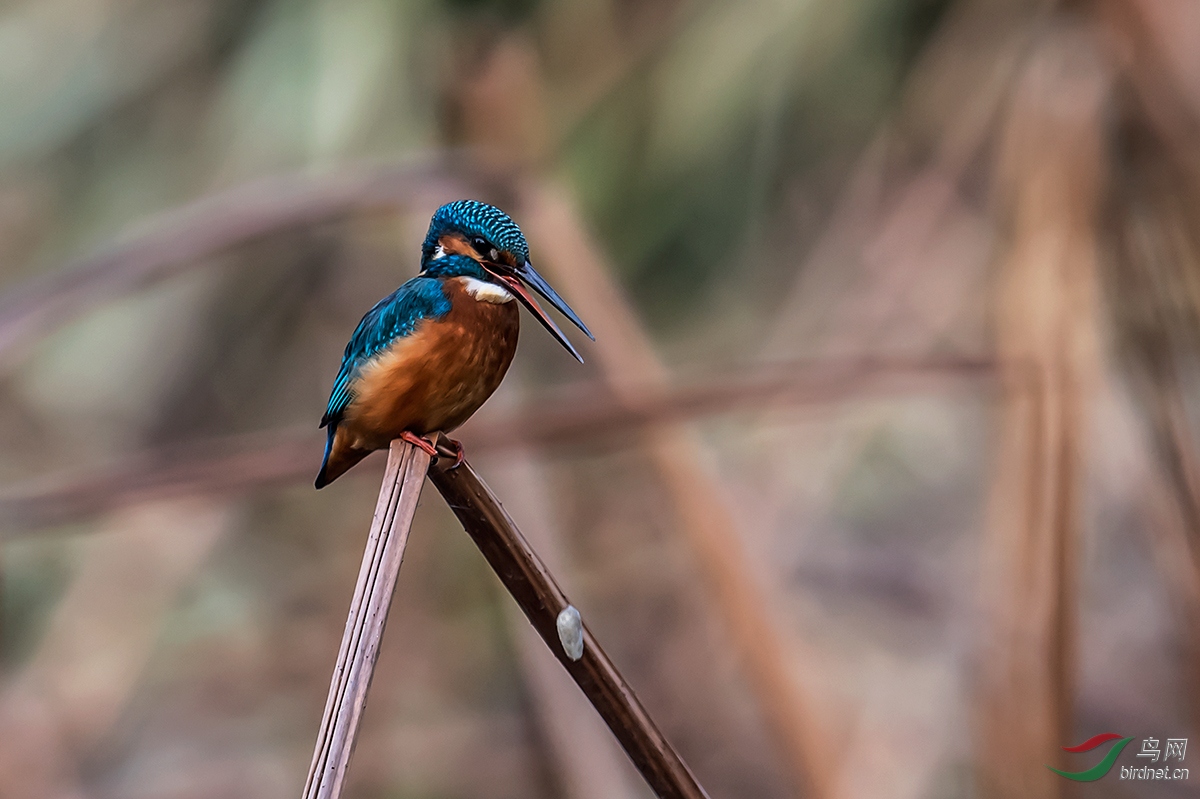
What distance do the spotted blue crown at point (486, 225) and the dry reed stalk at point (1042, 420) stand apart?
101cm

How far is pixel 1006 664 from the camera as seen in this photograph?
5.45 feet

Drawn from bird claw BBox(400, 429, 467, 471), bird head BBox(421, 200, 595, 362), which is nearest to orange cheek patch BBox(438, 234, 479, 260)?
bird head BBox(421, 200, 595, 362)

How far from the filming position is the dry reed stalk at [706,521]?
167cm

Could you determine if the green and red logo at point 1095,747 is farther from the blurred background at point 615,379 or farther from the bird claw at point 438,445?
the bird claw at point 438,445

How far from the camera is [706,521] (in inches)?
68.7

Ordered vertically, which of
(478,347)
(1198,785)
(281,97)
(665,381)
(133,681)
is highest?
(281,97)

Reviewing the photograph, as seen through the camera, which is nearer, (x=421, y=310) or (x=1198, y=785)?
(x=421, y=310)

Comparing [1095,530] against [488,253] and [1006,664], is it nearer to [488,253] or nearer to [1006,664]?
[1006,664]

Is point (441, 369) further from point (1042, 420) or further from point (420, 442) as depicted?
point (1042, 420)

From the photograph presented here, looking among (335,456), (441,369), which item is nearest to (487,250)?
(441,369)

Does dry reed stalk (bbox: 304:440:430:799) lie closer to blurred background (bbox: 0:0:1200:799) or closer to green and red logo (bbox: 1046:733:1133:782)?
blurred background (bbox: 0:0:1200:799)

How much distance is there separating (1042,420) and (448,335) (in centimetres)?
106

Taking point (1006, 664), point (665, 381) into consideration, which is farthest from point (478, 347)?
point (1006, 664)

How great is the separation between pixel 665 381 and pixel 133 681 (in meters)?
1.30
